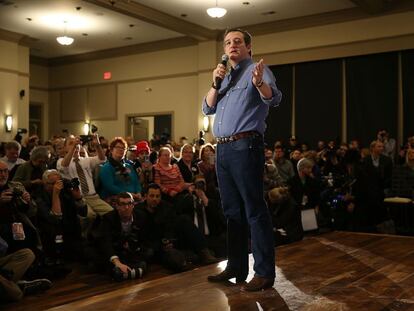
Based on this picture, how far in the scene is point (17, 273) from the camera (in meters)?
3.12

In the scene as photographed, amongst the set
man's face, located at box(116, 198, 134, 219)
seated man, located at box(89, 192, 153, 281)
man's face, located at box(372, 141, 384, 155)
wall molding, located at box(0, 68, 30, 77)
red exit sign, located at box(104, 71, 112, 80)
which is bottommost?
seated man, located at box(89, 192, 153, 281)

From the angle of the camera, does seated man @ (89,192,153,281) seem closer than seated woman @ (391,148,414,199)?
Yes

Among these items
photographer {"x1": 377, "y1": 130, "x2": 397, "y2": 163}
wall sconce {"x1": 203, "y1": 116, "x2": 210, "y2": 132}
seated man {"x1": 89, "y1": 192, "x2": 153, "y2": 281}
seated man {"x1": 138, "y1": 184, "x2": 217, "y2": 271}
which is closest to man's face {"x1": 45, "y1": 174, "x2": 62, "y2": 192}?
seated man {"x1": 89, "y1": 192, "x2": 153, "y2": 281}

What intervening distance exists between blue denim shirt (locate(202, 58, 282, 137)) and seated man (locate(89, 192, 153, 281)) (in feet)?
5.45

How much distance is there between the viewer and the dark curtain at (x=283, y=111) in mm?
9500

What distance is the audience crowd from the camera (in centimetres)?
345

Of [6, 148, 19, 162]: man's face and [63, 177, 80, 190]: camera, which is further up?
[6, 148, 19, 162]: man's face

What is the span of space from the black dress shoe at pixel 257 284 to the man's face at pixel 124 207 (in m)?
1.75

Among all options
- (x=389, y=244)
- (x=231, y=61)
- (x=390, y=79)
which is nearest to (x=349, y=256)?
(x=389, y=244)

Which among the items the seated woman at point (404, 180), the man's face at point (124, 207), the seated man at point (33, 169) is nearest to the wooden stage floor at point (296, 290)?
the man's face at point (124, 207)

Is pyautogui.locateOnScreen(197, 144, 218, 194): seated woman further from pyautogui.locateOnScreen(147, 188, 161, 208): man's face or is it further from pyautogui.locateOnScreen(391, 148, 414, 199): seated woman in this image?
pyautogui.locateOnScreen(391, 148, 414, 199): seated woman

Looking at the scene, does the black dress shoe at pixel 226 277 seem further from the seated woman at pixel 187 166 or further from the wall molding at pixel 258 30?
the wall molding at pixel 258 30

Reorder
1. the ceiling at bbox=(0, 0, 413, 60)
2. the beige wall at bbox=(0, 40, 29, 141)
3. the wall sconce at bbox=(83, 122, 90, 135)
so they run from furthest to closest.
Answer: the wall sconce at bbox=(83, 122, 90, 135) < the beige wall at bbox=(0, 40, 29, 141) < the ceiling at bbox=(0, 0, 413, 60)

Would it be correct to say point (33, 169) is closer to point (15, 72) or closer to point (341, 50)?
point (341, 50)
